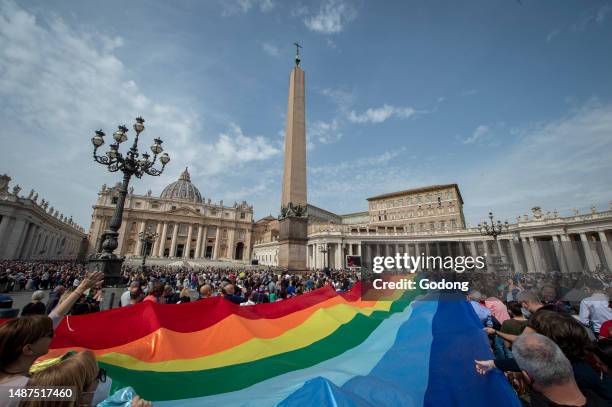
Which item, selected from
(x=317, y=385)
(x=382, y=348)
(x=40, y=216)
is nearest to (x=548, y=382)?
(x=317, y=385)

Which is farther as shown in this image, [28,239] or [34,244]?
[34,244]

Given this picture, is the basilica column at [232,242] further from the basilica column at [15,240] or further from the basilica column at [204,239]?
the basilica column at [15,240]

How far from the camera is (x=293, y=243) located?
10422mm

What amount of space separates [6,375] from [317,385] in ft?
6.14

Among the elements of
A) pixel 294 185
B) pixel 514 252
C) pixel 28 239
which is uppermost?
pixel 28 239

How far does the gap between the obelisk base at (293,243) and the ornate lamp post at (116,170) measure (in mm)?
5838

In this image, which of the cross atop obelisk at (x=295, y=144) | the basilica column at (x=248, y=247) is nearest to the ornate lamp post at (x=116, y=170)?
the cross atop obelisk at (x=295, y=144)

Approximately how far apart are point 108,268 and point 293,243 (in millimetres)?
6507

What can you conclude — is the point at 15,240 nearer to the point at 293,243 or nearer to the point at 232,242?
the point at 232,242

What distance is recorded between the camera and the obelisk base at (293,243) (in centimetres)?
1039

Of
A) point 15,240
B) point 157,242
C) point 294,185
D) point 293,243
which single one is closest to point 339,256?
point 294,185

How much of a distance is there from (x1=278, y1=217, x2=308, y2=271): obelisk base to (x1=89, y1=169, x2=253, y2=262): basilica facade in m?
55.7

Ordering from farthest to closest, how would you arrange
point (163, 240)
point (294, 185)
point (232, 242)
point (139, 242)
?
point (232, 242) → point (163, 240) → point (139, 242) → point (294, 185)

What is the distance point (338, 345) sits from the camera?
453 centimetres
